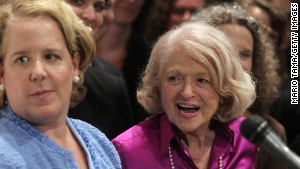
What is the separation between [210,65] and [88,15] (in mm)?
874

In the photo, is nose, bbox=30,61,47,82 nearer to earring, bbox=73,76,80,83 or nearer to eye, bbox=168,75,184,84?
earring, bbox=73,76,80,83

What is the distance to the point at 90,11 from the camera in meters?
3.08

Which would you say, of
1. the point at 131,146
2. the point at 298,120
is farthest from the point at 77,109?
the point at 298,120

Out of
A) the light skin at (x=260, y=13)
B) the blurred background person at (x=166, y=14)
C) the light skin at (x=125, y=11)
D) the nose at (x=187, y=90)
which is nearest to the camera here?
the nose at (x=187, y=90)

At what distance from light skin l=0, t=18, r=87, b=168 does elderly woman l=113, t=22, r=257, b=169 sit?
510mm

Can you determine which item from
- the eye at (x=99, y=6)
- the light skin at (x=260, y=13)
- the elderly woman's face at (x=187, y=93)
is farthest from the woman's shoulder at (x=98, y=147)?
the light skin at (x=260, y=13)

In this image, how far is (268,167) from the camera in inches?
106

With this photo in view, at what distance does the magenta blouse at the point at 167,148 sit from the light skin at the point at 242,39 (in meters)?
0.60

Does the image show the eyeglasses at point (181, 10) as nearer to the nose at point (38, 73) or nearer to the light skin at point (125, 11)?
the light skin at point (125, 11)

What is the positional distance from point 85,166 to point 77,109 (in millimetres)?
754

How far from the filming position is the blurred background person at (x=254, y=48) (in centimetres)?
312

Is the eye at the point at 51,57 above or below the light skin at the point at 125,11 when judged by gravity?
above

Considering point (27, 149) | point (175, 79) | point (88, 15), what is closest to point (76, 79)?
point (27, 149)

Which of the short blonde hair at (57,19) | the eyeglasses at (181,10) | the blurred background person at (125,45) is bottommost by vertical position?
the blurred background person at (125,45)
